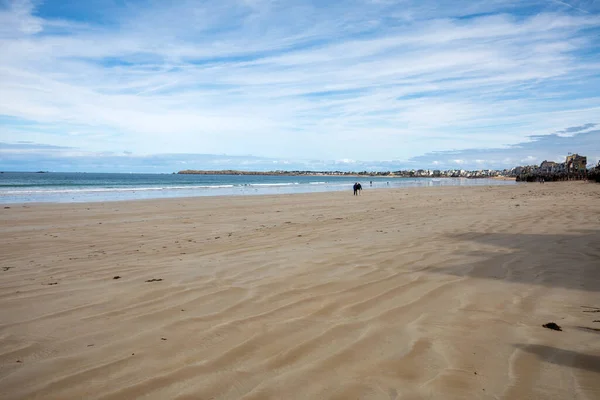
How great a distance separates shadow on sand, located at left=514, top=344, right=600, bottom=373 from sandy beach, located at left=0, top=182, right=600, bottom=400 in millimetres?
16

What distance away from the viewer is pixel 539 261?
5637 mm

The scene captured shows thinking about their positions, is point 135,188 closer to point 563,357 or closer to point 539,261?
point 539,261

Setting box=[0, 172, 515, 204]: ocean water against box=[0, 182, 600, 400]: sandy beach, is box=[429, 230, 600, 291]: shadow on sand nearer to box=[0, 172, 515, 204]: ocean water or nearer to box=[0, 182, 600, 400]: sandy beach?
box=[0, 182, 600, 400]: sandy beach

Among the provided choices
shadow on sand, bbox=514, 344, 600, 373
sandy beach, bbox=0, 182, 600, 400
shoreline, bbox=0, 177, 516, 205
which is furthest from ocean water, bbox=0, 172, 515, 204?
shadow on sand, bbox=514, 344, 600, 373

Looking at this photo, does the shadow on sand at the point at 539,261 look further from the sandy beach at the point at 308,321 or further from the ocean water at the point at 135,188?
the ocean water at the point at 135,188

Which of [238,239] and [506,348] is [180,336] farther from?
[238,239]

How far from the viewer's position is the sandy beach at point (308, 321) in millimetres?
2457

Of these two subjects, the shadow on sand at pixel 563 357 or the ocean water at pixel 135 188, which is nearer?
the shadow on sand at pixel 563 357

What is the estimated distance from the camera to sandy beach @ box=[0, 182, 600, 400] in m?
2.46

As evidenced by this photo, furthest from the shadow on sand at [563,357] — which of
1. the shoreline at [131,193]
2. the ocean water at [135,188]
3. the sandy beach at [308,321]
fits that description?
the ocean water at [135,188]

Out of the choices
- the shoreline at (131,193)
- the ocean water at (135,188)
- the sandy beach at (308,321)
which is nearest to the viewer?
the sandy beach at (308,321)

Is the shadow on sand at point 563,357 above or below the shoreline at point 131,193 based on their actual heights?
above

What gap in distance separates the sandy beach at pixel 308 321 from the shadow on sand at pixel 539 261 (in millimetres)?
32

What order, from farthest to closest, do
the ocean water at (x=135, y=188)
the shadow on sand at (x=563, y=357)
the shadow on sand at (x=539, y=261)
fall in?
the ocean water at (x=135, y=188)
the shadow on sand at (x=539, y=261)
the shadow on sand at (x=563, y=357)
